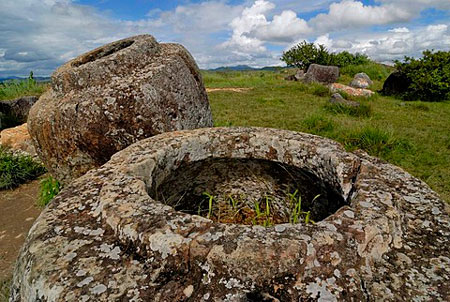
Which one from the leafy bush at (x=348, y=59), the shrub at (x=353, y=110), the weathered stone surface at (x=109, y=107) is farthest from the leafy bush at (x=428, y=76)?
the weathered stone surface at (x=109, y=107)

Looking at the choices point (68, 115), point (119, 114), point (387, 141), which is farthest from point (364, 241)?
point (387, 141)

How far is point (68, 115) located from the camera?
3455 millimetres

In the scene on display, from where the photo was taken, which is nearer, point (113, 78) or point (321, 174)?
point (321, 174)

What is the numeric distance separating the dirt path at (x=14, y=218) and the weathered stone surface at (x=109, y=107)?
1.26 metres

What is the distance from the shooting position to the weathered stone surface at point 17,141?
7.14 metres

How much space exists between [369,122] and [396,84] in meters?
6.27

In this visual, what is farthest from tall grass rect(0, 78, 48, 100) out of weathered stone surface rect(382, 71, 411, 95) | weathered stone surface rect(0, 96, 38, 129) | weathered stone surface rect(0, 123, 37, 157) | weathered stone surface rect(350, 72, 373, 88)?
weathered stone surface rect(382, 71, 411, 95)

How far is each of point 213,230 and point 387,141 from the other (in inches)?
217

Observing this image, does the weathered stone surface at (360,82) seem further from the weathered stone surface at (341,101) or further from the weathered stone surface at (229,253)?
the weathered stone surface at (229,253)

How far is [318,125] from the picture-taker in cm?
733

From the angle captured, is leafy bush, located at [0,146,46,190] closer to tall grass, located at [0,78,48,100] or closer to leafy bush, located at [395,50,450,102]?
tall grass, located at [0,78,48,100]

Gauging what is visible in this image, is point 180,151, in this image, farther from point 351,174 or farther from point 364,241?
point 364,241

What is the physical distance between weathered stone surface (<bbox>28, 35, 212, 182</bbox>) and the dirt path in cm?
126

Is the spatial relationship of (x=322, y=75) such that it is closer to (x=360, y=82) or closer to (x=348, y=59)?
(x=360, y=82)
